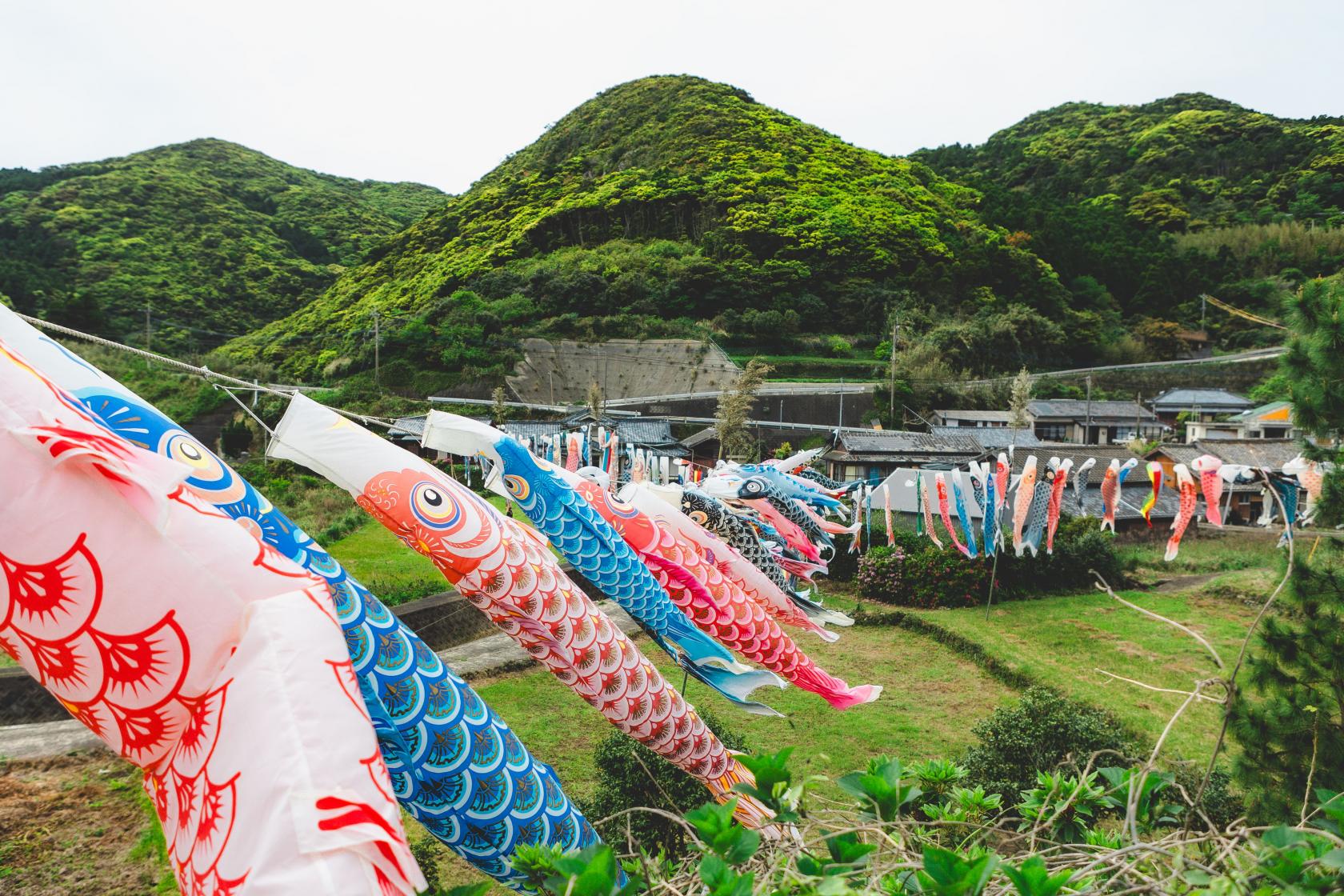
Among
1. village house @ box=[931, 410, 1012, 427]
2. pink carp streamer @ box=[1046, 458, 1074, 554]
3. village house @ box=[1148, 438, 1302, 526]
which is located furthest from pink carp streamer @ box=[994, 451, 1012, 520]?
village house @ box=[931, 410, 1012, 427]

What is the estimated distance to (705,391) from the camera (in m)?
33.4

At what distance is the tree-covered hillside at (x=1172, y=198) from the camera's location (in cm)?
4319

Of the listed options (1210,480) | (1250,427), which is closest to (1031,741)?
(1210,480)

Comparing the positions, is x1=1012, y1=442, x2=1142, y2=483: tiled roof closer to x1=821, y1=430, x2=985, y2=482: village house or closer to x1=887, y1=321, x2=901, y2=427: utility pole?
x1=821, y1=430, x2=985, y2=482: village house

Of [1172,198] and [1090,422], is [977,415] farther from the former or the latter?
[1172,198]

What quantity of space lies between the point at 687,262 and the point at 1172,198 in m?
35.0

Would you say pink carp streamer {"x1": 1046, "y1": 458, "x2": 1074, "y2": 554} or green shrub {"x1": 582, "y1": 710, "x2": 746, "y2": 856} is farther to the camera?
pink carp streamer {"x1": 1046, "y1": 458, "x2": 1074, "y2": 554}

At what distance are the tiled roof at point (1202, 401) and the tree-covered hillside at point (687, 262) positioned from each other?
6.55 metres

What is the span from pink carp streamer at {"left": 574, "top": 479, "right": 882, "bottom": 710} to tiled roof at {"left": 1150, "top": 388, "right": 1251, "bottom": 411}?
32384 millimetres

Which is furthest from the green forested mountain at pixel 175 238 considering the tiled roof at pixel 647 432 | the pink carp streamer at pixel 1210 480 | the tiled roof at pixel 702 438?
the pink carp streamer at pixel 1210 480

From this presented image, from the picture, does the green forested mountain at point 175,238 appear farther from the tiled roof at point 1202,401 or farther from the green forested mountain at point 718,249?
the tiled roof at point 1202,401

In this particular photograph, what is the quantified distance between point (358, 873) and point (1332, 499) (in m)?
5.59

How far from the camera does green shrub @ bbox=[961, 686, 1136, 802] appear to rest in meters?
6.05

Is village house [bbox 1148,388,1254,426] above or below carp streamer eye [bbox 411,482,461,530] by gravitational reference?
below
